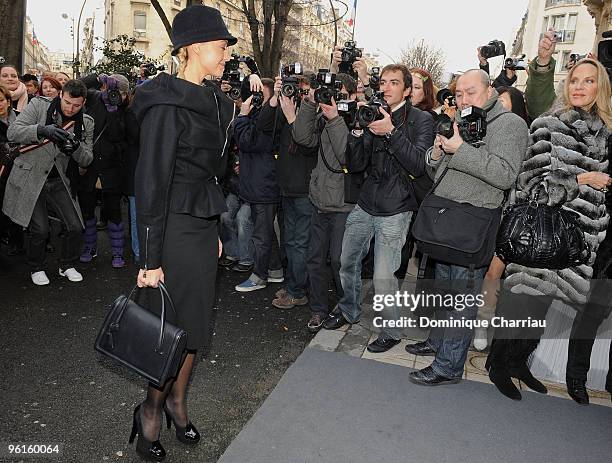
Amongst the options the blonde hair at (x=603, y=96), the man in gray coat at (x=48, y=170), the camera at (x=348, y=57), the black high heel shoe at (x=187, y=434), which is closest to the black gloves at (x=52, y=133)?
the man in gray coat at (x=48, y=170)

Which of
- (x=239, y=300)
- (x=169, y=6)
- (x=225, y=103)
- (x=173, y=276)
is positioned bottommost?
(x=239, y=300)

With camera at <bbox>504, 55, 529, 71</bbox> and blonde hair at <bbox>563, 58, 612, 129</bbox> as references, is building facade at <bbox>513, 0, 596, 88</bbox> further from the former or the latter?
blonde hair at <bbox>563, 58, 612, 129</bbox>

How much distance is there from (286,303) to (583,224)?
289cm

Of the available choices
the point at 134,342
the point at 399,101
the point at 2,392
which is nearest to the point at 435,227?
the point at 399,101

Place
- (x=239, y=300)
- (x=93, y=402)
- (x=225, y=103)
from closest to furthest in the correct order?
(x=225, y=103), (x=93, y=402), (x=239, y=300)

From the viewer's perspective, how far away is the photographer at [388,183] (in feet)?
14.6

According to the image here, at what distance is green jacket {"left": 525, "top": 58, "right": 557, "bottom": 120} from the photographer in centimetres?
Result: 549

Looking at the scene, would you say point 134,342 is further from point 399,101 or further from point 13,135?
point 13,135

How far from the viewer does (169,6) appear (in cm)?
5353

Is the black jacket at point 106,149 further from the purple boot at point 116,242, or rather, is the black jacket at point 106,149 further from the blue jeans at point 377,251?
the blue jeans at point 377,251

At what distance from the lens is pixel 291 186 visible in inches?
211

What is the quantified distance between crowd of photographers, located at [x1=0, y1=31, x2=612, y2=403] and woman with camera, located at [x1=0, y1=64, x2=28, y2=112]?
2 centimetres

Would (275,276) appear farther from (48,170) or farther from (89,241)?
(48,170)

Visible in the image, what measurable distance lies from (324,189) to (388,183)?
634 millimetres
